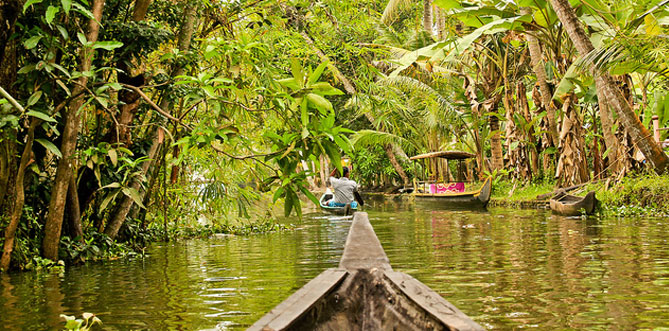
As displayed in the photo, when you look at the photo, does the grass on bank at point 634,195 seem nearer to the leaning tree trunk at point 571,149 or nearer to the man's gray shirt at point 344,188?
the leaning tree trunk at point 571,149

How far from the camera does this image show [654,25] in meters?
10.0

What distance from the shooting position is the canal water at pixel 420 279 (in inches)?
148

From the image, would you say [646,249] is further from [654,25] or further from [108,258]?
[108,258]

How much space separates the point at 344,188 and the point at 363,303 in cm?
1074

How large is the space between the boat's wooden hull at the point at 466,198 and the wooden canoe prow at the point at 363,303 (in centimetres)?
1372

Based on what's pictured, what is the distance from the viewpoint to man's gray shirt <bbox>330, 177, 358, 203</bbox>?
13422mm

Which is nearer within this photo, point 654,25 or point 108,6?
point 108,6

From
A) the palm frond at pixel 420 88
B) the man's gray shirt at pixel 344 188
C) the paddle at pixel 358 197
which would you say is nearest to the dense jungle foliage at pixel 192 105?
the paddle at pixel 358 197

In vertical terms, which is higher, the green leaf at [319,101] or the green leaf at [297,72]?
the green leaf at [297,72]

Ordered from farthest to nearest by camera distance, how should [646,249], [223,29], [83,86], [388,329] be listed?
[223,29] < [646,249] < [83,86] < [388,329]

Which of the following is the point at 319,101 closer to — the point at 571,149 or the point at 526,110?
the point at 571,149

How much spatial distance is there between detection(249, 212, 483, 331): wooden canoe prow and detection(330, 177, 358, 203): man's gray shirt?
10225 mm

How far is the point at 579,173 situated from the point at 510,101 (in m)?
3.77

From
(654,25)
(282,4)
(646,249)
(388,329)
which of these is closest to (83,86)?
(388,329)
